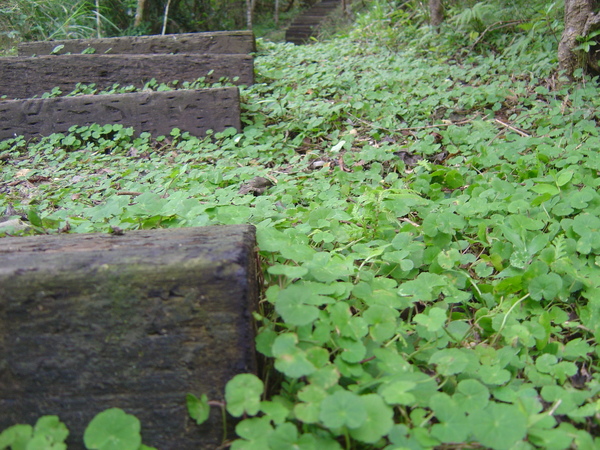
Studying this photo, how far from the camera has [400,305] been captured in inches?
51.8

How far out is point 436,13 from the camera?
5.16m

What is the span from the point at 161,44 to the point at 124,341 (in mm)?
5190

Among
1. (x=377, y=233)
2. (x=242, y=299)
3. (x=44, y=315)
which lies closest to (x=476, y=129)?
(x=377, y=233)

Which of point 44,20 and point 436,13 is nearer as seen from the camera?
point 436,13

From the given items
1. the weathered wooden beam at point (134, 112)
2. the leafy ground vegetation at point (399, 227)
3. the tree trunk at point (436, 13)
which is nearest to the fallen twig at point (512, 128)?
the leafy ground vegetation at point (399, 227)

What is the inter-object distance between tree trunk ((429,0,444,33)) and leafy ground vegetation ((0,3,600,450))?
1.13 meters

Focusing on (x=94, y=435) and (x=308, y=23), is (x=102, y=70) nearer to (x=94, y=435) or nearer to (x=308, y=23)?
(x=94, y=435)

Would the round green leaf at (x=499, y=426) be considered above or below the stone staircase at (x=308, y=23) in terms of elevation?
below

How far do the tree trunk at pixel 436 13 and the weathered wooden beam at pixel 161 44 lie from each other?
2231 millimetres

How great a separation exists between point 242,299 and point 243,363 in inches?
5.8

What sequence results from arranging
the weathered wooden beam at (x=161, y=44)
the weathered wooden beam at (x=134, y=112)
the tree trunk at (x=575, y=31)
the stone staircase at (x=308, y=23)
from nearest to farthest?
the tree trunk at (x=575, y=31) < the weathered wooden beam at (x=134, y=112) < the weathered wooden beam at (x=161, y=44) < the stone staircase at (x=308, y=23)

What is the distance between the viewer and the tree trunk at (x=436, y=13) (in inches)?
201

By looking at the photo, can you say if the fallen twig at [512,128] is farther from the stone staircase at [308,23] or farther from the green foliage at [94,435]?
the stone staircase at [308,23]

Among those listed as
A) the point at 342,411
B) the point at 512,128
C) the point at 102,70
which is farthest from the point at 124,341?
the point at 102,70
